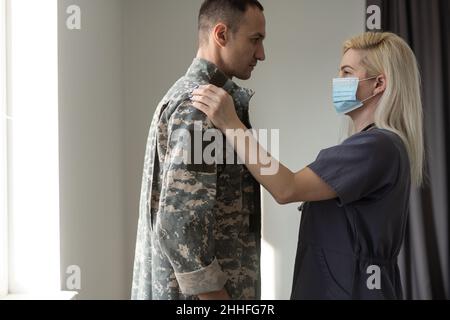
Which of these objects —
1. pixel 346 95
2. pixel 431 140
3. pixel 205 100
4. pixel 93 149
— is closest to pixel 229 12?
pixel 205 100

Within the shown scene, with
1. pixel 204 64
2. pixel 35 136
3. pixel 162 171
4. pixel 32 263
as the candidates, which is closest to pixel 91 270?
pixel 32 263

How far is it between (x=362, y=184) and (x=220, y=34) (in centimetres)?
58

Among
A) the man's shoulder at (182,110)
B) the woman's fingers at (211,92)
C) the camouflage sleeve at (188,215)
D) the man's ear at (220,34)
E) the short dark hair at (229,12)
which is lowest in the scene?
the camouflage sleeve at (188,215)

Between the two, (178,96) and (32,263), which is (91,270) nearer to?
(32,263)

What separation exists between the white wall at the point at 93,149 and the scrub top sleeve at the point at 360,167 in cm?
104

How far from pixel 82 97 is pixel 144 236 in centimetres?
96

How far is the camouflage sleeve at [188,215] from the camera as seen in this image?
1.17m

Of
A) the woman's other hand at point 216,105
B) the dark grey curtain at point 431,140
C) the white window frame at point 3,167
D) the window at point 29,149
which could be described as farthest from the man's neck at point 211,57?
the dark grey curtain at point 431,140

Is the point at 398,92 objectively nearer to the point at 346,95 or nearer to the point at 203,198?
the point at 346,95

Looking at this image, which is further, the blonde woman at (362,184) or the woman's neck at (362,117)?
the woman's neck at (362,117)

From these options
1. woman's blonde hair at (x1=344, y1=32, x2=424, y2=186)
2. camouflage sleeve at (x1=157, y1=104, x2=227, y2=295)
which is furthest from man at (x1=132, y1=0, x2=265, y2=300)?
woman's blonde hair at (x1=344, y1=32, x2=424, y2=186)

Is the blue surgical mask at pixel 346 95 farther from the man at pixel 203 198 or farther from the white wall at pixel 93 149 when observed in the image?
the white wall at pixel 93 149

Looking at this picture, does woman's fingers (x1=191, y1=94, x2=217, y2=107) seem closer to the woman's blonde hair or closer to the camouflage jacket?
the camouflage jacket

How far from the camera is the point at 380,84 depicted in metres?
1.56
